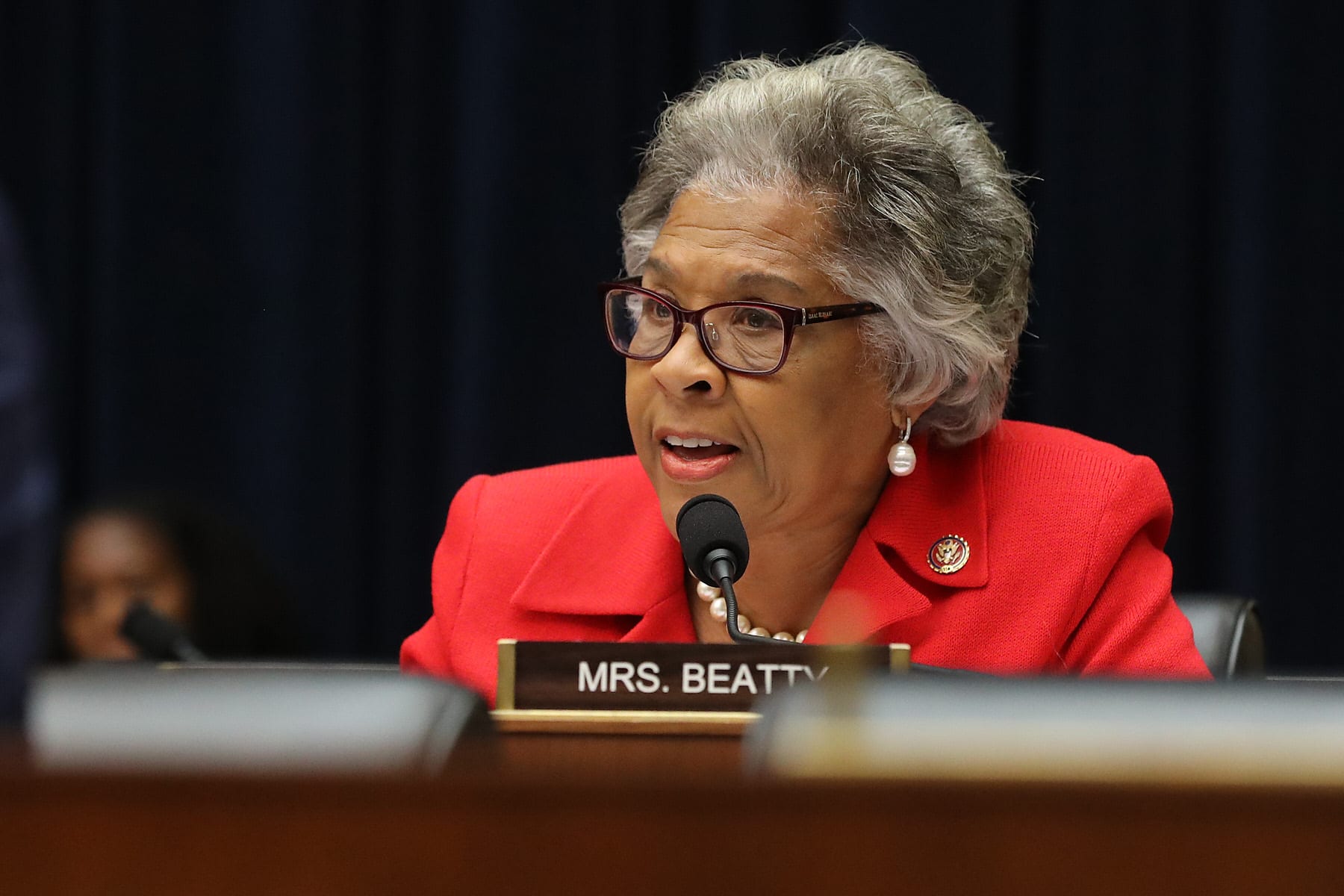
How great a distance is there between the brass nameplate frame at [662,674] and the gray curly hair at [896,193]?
65cm

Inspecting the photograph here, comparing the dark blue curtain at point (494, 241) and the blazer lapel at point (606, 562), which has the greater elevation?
the dark blue curtain at point (494, 241)

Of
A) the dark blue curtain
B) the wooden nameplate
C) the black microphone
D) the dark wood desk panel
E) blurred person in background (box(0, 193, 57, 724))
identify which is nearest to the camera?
the dark wood desk panel

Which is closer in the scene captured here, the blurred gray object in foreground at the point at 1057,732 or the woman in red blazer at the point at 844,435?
the blurred gray object in foreground at the point at 1057,732

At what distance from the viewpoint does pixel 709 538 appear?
1.39 meters

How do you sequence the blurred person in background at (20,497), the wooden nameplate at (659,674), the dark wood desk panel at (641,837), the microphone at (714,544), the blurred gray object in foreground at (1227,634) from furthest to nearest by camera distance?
the blurred gray object in foreground at (1227,634)
the microphone at (714,544)
the wooden nameplate at (659,674)
the blurred person in background at (20,497)
the dark wood desk panel at (641,837)

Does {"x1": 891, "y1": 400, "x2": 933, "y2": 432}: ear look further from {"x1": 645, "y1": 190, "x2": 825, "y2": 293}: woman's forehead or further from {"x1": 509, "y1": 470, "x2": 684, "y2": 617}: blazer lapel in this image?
{"x1": 509, "y1": 470, "x2": 684, "y2": 617}: blazer lapel

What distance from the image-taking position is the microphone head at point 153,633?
1.58m

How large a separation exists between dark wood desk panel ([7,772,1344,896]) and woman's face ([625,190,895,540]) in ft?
3.66

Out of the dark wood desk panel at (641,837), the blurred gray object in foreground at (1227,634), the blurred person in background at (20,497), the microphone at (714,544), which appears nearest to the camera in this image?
the dark wood desk panel at (641,837)

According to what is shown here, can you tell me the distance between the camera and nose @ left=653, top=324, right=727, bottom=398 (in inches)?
63.6

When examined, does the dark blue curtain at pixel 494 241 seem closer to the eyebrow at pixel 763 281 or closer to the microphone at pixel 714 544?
the eyebrow at pixel 763 281

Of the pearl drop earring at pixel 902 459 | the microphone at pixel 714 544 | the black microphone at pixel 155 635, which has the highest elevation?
the pearl drop earring at pixel 902 459

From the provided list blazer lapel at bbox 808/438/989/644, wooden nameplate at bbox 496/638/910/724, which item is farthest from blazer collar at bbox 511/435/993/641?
wooden nameplate at bbox 496/638/910/724

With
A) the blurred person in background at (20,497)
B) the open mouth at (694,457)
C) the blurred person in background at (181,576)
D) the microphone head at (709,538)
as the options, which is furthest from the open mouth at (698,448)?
the blurred person in background at (181,576)
